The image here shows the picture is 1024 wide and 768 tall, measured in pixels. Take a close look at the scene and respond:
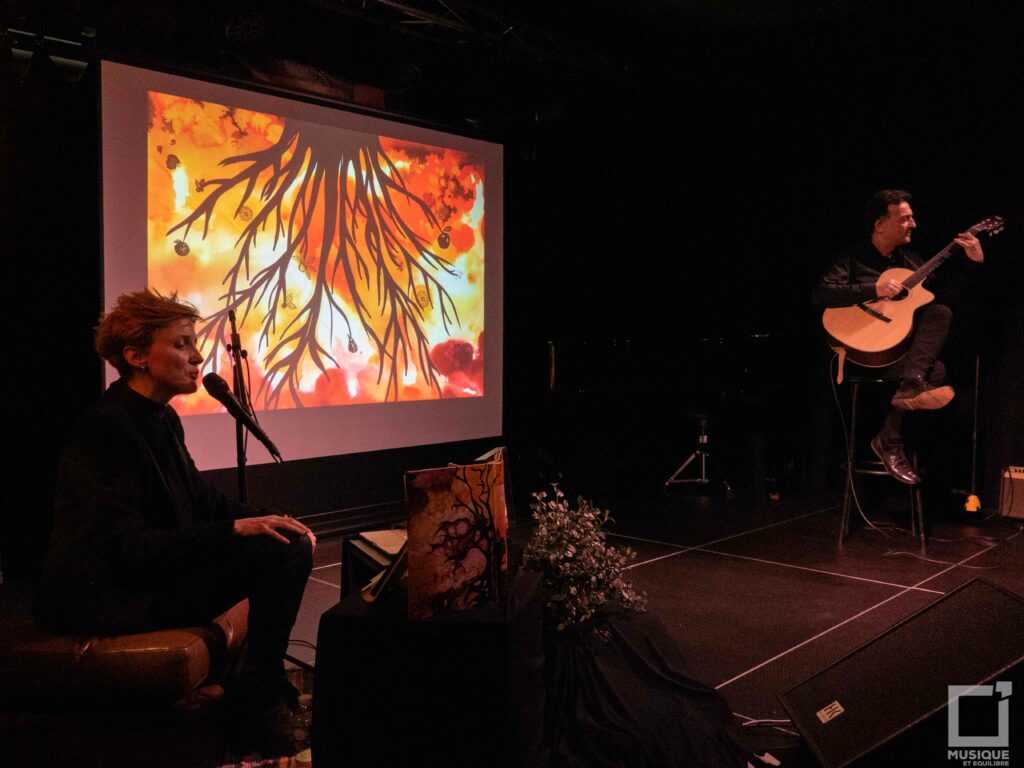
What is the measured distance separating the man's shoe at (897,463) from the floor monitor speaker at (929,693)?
2700 millimetres

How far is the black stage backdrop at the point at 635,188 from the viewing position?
451cm

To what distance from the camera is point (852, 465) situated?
5082 mm

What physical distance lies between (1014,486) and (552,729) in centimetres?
456

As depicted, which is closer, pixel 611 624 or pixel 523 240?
pixel 611 624

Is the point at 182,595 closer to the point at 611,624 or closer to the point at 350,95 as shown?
the point at 611,624

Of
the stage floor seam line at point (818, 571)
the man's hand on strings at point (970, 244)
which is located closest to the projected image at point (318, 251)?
the stage floor seam line at point (818, 571)

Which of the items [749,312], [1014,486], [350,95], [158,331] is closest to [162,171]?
[350,95]

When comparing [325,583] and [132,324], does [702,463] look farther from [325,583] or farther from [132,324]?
[132,324]

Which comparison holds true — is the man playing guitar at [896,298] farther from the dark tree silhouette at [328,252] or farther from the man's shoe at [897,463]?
the dark tree silhouette at [328,252]

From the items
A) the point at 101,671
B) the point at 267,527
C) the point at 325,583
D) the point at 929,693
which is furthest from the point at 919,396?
the point at 101,671

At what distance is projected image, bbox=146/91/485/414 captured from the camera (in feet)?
15.7

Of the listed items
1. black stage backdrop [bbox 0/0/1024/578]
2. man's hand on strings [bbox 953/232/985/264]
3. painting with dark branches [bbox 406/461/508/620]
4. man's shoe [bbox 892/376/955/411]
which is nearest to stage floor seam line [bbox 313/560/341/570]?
black stage backdrop [bbox 0/0/1024/578]

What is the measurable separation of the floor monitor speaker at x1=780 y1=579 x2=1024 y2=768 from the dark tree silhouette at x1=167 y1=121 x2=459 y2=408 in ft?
12.0

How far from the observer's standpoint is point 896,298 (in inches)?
199
